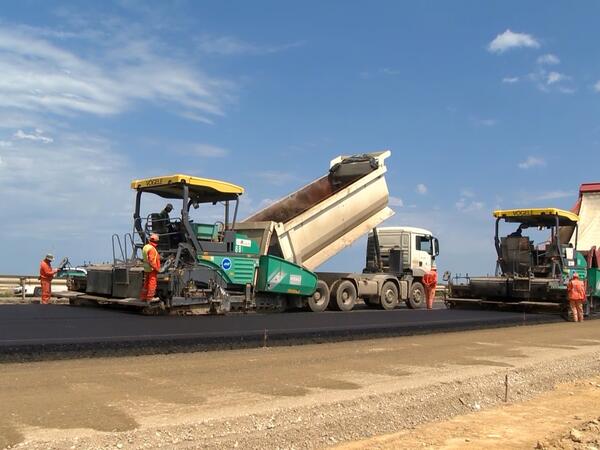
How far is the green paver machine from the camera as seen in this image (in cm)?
1111

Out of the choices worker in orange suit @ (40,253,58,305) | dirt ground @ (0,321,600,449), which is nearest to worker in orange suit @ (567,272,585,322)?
dirt ground @ (0,321,600,449)

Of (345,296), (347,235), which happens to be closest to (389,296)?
(345,296)

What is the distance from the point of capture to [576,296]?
1501 centimetres

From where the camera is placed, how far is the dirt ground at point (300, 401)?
4.53 m

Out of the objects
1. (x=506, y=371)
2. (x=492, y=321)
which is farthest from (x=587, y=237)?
(x=506, y=371)

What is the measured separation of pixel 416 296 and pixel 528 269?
3.18 meters

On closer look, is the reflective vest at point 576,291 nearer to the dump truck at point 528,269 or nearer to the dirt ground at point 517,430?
the dump truck at point 528,269

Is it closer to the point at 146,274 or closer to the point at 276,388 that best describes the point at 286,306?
the point at 146,274

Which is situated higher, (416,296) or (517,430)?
(416,296)

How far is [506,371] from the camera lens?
749 centimetres

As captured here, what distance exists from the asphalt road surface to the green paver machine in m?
0.69

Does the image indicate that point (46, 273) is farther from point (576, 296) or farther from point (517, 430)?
point (576, 296)

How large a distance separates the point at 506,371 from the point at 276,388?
3.12 m

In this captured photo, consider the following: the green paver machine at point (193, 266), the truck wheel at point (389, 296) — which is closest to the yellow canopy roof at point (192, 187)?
the green paver machine at point (193, 266)
